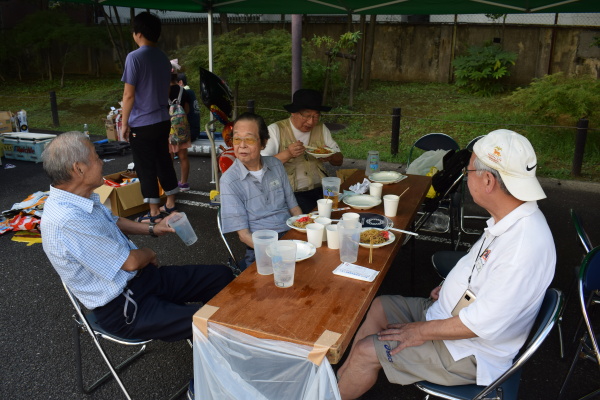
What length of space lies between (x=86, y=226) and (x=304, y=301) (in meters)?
1.08

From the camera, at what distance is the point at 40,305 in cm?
396

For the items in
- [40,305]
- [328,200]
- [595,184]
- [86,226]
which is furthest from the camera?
[595,184]

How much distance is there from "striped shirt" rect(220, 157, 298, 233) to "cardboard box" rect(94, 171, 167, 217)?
2.81 metres

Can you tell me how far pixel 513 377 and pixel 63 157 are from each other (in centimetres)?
231

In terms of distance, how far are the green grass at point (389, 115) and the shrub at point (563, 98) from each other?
0.86 ft

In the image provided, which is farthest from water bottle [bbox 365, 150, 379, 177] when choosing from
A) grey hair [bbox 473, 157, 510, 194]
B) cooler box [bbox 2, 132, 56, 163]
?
cooler box [bbox 2, 132, 56, 163]

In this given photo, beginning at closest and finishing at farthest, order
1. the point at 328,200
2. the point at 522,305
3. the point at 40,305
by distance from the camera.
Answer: the point at 522,305 → the point at 328,200 → the point at 40,305

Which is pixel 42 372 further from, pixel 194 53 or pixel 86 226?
pixel 194 53

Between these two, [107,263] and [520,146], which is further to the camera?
[107,263]

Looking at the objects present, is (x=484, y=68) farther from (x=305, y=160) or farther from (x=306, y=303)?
(x=306, y=303)

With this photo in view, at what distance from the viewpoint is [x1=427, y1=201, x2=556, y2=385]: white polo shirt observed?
1987 millimetres

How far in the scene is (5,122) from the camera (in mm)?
10039

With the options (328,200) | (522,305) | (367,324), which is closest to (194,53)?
(328,200)

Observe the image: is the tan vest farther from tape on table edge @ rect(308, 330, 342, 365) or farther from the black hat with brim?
tape on table edge @ rect(308, 330, 342, 365)
